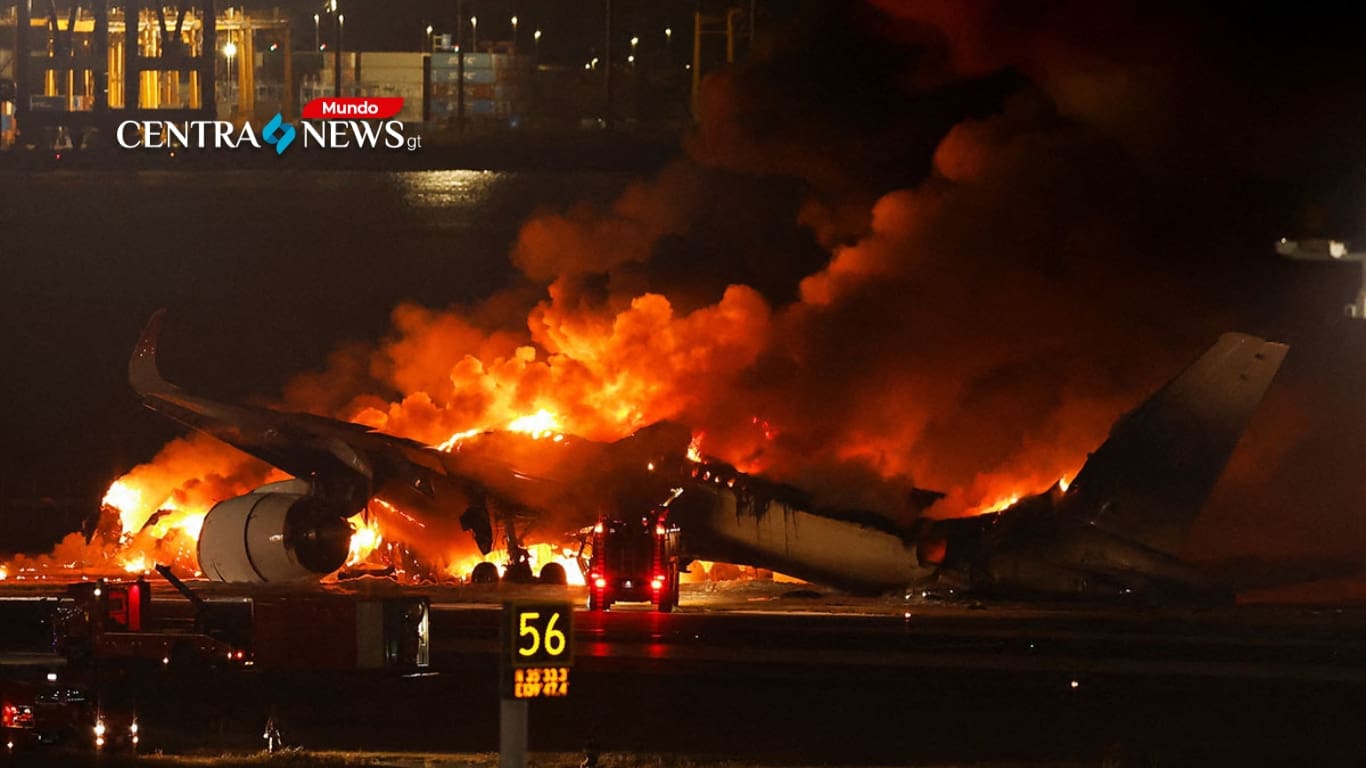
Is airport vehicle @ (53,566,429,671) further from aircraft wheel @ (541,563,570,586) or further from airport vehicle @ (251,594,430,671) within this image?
aircraft wheel @ (541,563,570,586)

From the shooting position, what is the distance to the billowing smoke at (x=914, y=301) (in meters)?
58.4

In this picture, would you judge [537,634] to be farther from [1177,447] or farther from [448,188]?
[448,188]

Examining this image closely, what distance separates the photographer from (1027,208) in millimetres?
59344

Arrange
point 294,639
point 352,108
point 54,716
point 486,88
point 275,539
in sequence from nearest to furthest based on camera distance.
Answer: point 54,716, point 294,639, point 275,539, point 352,108, point 486,88

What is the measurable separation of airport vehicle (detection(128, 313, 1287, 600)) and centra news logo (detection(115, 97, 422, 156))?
80.6ft

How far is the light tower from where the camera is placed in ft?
208

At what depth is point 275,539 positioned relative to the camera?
54.7m

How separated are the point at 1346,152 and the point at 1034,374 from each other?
37.2 ft

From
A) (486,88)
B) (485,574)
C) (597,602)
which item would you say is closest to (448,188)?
(486,88)

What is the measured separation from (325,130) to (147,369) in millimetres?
28945

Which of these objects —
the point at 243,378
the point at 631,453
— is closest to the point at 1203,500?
the point at 631,453

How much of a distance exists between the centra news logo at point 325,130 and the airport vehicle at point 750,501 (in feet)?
80.6

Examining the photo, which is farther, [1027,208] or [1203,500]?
[1027,208]

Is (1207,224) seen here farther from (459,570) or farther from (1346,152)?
(459,570)
